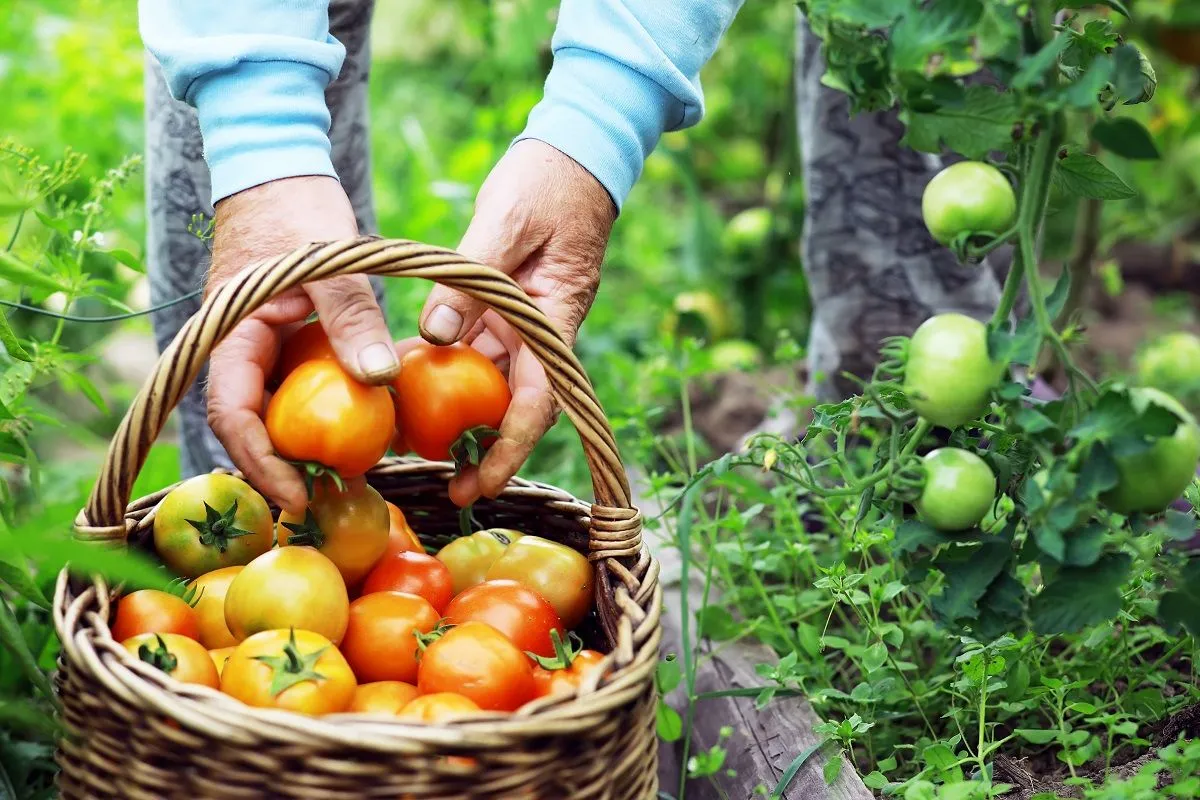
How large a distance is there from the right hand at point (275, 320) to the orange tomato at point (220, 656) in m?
0.15

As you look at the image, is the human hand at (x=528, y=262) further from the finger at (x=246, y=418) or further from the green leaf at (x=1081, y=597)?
the green leaf at (x=1081, y=597)

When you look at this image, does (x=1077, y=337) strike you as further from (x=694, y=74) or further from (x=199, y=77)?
(x=199, y=77)

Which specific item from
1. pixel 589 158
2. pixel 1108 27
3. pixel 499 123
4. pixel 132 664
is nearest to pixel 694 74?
pixel 589 158

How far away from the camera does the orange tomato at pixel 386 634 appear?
117 cm

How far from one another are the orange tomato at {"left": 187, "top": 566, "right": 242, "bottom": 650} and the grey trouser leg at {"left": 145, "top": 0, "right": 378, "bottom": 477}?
0.50m

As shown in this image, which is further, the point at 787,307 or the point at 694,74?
the point at 787,307

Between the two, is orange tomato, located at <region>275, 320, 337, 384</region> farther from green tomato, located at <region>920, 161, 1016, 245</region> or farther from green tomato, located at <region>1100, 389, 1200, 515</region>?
green tomato, located at <region>1100, 389, 1200, 515</region>

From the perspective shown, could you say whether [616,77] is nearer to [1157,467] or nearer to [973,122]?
[973,122]

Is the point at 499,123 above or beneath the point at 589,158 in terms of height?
beneath

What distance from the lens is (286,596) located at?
1111mm

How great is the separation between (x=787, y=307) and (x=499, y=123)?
95 centimetres

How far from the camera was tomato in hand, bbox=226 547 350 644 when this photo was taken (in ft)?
3.64

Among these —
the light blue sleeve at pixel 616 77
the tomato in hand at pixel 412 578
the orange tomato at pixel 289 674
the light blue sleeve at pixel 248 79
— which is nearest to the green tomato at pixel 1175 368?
the light blue sleeve at pixel 616 77

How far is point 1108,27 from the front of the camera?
3.58 feet
